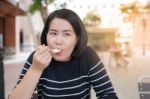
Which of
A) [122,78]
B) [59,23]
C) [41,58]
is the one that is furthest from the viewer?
[122,78]

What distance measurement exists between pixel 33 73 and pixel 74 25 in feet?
0.73

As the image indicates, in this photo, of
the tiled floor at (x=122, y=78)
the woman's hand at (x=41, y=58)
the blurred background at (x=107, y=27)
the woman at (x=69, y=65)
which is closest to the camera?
the woman's hand at (x=41, y=58)

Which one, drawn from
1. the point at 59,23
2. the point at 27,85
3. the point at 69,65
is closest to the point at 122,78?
the point at 69,65

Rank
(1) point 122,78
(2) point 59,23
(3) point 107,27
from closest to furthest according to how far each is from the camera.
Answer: (2) point 59,23
(1) point 122,78
(3) point 107,27

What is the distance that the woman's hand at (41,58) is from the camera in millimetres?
817

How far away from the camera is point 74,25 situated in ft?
3.17

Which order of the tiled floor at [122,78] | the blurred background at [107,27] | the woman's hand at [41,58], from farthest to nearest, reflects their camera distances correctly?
the blurred background at [107,27] < the tiled floor at [122,78] < the woman's hand at [41,58]

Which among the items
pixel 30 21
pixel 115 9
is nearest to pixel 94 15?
pixel 115 9

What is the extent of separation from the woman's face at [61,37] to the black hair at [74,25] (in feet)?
0.05

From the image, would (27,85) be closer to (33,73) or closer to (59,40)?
(33,73)

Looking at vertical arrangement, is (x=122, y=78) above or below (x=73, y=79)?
below

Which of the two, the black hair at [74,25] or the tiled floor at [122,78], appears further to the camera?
the tiled floor at [122,78]

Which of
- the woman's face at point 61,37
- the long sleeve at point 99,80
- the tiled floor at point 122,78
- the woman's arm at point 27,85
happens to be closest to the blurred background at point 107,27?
the tiled floor at point 122,78

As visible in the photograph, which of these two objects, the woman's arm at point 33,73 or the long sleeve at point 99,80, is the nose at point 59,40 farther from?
the long sleeve at point 99,80
